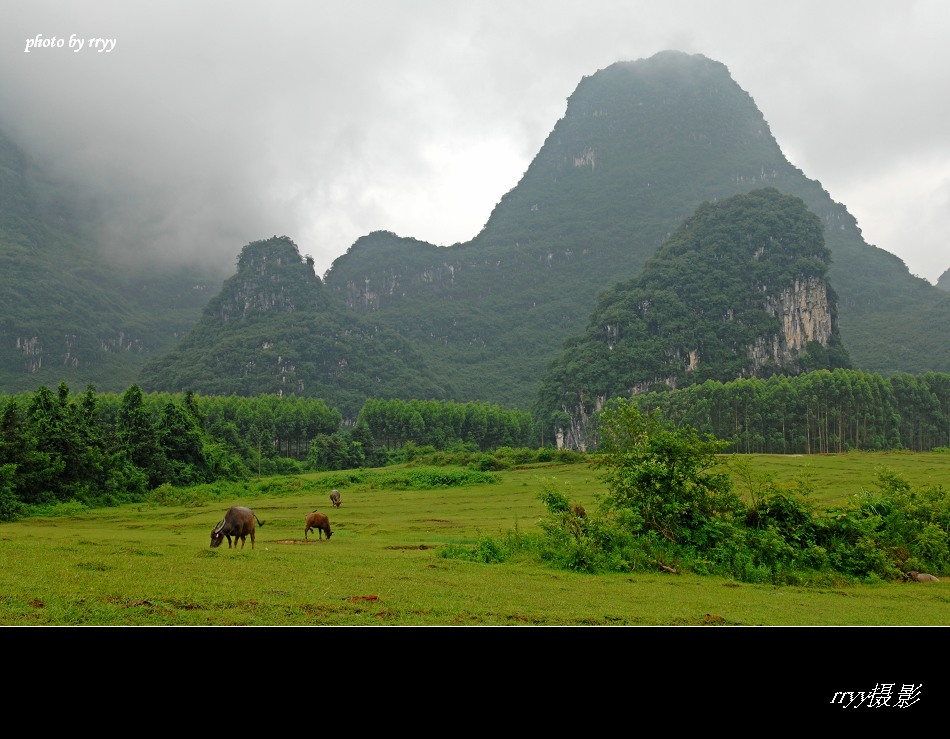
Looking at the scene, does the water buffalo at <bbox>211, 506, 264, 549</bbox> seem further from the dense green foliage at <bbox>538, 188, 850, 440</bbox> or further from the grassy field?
the dense green foliage at <bbox>538, 188, 850, 440</bbox>

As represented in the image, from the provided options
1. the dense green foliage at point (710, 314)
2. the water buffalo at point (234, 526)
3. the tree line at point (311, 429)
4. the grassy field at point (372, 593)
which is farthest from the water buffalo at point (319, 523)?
the dense green foliage at point (710, 314)

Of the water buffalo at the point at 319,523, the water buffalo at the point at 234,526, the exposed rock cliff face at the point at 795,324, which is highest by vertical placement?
the exposed rock cliff face at the point at 795,324

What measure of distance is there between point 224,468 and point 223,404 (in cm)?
4094

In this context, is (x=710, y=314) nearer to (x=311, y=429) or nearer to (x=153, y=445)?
(x=311, y=429)

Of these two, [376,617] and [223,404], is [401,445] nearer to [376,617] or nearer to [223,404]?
[223,404]

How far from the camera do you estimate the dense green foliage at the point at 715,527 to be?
17.4m

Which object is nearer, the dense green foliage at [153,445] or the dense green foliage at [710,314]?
the dense green foliage at [153,445]

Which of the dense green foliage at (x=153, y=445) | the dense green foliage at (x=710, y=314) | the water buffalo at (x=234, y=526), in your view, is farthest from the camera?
the dense green foliage at (x=710, y=314)

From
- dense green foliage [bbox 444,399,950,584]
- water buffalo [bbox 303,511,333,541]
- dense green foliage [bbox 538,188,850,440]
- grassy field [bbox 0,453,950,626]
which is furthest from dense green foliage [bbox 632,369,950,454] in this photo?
grassy field [bbox 0,453,950,626]

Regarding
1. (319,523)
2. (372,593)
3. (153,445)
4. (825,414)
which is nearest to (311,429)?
(153,445)

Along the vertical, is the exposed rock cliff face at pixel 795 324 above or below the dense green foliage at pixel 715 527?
above

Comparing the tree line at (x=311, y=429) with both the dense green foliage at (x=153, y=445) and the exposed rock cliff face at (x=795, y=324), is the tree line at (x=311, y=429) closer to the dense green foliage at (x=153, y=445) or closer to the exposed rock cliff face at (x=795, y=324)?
the dense green foliage at (x=153, y=445)

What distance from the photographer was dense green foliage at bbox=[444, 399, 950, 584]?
1744 centimetres
